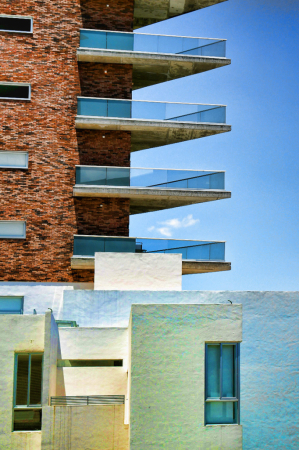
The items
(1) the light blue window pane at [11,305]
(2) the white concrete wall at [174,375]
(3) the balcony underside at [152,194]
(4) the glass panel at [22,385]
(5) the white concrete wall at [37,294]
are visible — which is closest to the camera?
(2) the white concrete wall at [174,375]

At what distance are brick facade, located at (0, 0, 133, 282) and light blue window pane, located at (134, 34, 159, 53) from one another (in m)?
1.61

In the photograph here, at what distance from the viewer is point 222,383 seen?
16.6 metres

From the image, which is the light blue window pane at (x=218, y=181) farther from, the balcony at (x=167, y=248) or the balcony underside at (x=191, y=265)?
the balcony underside at (x=191, y=265)

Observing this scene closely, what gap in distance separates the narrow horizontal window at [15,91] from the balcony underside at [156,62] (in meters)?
3.26

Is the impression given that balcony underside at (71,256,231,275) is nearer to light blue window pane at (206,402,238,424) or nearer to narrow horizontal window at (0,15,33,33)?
narrow horizontal window at (0,15,33,33)

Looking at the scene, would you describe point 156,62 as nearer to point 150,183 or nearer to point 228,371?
point 150,183

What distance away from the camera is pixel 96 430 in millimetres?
17578

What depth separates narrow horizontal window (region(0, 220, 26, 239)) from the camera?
29.2m

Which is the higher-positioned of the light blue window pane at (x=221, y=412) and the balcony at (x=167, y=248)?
the balcony at (x=167, y=248)

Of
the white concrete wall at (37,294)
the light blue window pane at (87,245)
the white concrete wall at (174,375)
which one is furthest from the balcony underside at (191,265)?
the white concrete wall at (174,375)

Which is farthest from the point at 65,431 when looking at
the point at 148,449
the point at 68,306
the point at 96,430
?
A: the point at 68,306

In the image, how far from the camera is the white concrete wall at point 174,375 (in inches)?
628

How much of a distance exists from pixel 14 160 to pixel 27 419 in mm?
15769

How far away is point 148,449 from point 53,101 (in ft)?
65.7
